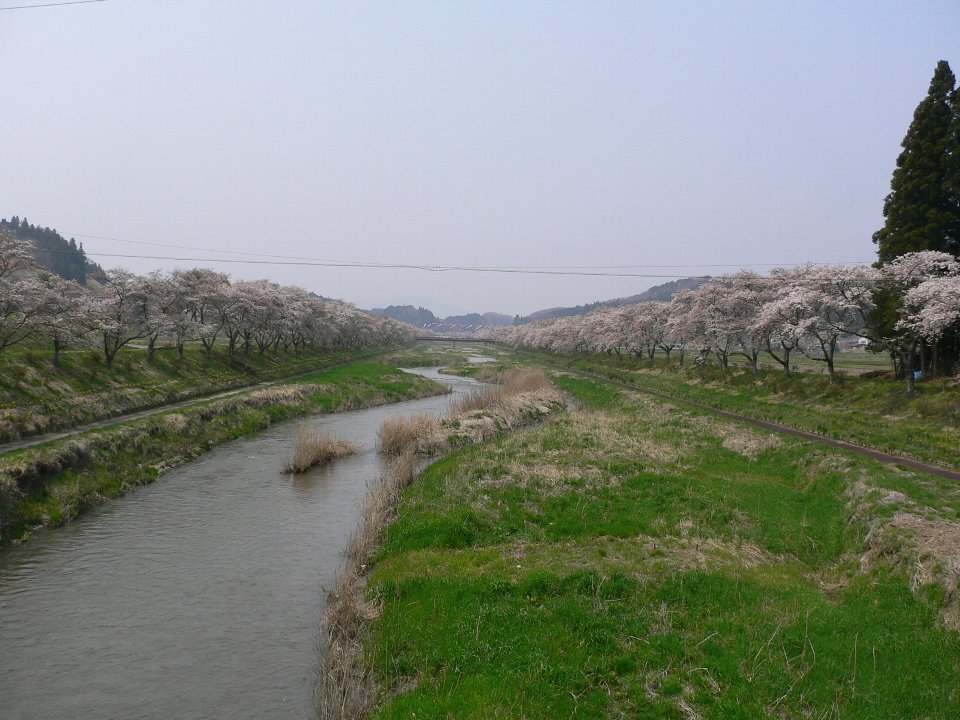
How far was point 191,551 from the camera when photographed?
65.3 ft

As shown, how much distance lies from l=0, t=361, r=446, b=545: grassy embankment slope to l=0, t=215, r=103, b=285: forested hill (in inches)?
4214

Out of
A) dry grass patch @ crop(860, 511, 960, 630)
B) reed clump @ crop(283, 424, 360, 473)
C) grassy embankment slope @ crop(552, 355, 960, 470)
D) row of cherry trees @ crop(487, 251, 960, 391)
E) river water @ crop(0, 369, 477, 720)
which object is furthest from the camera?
row of cherry trees @ crop(487, 251, 960, 391)

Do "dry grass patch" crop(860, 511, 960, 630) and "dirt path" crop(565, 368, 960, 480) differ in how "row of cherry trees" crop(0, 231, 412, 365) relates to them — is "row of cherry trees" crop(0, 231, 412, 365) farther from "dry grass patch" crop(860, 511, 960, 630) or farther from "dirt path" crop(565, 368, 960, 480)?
"dirt path" crop(565, 368, 960, 480)

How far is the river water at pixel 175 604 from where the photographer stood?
39.5 feet

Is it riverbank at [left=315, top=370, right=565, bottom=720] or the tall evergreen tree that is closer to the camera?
riverbank at [left=315, top=370, right=565, bottom=720]

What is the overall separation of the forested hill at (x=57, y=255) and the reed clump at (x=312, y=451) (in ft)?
402

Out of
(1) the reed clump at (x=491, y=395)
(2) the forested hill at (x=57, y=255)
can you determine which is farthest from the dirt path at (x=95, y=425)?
(2) the forested hill at (x=57, y=255)

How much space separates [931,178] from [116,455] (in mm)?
56818

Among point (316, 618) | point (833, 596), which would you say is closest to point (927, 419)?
point (833, 596)

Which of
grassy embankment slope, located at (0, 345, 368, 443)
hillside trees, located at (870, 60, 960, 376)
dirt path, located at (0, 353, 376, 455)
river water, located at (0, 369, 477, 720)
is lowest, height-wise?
river water, located at (0, 369, 477, 720)

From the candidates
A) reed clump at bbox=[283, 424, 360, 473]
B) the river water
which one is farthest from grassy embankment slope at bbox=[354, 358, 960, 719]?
reed clump at bbox=[283, 424, 360, 473]

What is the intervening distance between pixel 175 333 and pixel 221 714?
2069 inches

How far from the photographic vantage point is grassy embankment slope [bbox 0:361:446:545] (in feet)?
71.5

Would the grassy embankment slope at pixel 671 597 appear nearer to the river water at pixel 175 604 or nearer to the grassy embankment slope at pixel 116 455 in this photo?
the river water at pixel 175 604
